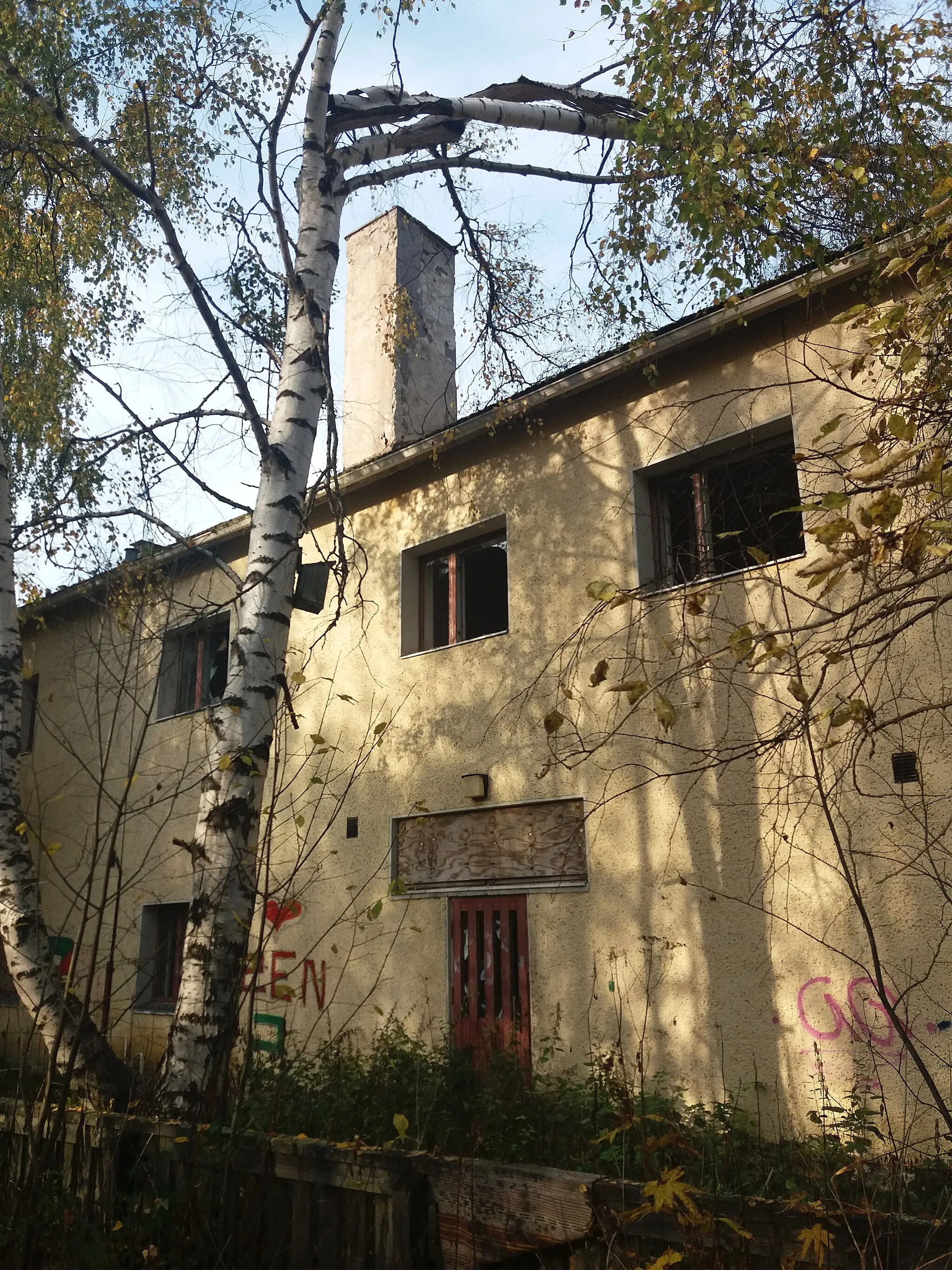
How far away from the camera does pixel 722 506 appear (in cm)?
808

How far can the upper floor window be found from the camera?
758 cm

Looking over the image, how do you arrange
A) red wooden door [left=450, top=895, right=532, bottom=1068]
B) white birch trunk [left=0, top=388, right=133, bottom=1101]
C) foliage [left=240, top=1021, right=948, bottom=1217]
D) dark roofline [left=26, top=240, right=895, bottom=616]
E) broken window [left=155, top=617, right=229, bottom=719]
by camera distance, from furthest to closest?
broken window [left=155, top=617, right=229, bottom=719] → red wooden door [left=450, top=895, right=532, bottom=1068] → dark roofline [left=26, top=240, right=895, bottom=616] → white birch trunk [left=0, top=388, right=133, bottom=1101] → foliage [left=240, top=1021, right=948, bottom=1217]

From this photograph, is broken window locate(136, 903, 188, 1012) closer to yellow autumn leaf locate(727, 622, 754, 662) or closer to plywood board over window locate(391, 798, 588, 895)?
plywood board over window locate(391, 798, 588, 895)

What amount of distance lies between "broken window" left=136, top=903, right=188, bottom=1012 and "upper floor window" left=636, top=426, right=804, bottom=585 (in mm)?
6866

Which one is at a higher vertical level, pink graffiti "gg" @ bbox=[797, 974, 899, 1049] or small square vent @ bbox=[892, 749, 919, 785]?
small square vent @ bbox=[892, 749, 919, 785]

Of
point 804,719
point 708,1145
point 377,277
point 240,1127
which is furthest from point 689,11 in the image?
point 377,277

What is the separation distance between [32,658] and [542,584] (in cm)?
979

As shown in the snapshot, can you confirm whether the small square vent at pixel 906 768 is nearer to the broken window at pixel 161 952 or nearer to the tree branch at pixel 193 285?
the tree branch at pixel 193 285

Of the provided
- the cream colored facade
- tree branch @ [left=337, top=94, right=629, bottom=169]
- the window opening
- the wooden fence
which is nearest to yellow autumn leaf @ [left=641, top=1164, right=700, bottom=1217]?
the wooden fence

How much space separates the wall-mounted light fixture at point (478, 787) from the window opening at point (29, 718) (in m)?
8.69

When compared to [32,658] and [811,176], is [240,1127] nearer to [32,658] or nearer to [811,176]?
[811,176]

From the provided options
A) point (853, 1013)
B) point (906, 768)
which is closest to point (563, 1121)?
point (853, 1013)

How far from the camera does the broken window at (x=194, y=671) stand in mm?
12289

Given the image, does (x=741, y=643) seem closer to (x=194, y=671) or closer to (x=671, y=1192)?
(x=671, y=1192)
